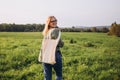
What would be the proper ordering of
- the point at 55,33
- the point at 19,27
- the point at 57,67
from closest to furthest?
the point at 55,33, the point at 57,67, the point at 19,27

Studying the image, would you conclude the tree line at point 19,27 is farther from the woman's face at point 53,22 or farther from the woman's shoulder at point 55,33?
the woman's shoulder at point 55,33

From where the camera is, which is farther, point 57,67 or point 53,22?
point 57,67

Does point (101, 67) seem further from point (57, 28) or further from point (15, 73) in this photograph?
point (57, 28)

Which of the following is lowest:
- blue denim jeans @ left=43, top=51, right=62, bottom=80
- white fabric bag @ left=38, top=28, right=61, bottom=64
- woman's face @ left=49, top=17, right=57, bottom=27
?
blue denim jeans @ left=43, top=51, right=62, bottom=80

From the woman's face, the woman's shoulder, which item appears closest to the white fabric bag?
the woman's shoulder

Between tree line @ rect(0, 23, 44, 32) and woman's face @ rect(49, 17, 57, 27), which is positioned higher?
woman's face @ rect(49, 17, 57, 27)

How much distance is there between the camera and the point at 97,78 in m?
10.2

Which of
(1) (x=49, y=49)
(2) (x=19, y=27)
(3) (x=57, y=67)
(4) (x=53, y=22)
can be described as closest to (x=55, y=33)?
(4) (x=53, y=22)

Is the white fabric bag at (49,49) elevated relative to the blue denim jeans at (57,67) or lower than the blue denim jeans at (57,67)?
elevated

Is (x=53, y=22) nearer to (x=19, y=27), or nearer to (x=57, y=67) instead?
(x=57, y=67)

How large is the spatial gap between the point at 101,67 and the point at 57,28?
20.7 feet

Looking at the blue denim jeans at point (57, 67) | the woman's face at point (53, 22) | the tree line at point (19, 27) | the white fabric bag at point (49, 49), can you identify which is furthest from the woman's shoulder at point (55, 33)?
the tree line at point (19, 27)

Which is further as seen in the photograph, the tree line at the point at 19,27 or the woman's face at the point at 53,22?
the tree line at the point at 19,27

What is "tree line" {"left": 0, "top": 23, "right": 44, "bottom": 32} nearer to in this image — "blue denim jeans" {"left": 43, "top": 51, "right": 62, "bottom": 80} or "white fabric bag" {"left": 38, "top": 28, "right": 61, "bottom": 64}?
"blue denim jeans" {"left": 43, "top": 51, "right": 62, "bottom": 80}
